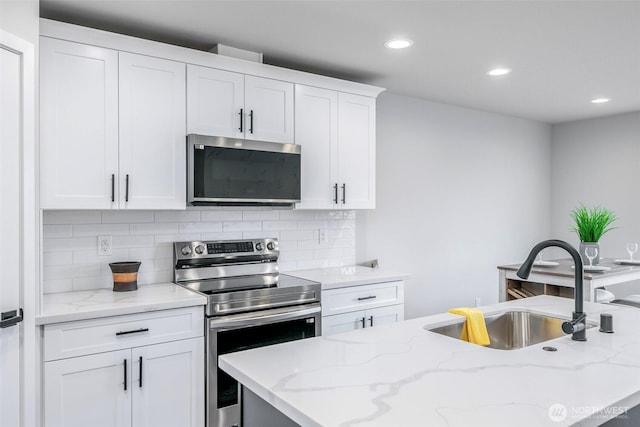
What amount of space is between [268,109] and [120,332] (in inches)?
64.2

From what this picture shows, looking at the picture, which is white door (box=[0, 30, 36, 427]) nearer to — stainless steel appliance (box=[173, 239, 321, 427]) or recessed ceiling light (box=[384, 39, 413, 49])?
stainless steel appliance (box=[173, 239, 321, 427])

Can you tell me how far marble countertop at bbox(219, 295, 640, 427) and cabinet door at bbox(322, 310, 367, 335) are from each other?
125 centimetres

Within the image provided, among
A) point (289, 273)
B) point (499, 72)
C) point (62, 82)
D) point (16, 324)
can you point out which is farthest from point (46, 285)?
point (499, 72)

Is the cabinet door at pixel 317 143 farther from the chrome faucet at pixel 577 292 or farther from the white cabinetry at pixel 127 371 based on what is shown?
the chrome faucet at pixel 577 292

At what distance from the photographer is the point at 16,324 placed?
200 centimetres

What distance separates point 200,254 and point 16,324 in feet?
3.97

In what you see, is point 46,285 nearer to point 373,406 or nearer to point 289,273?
point 289,273

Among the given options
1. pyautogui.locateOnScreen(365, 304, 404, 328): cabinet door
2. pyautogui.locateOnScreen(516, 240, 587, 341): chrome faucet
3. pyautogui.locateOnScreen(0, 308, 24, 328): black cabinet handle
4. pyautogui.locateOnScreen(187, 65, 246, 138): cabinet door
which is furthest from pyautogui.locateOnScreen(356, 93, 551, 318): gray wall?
pyautogui.locateOnScreen(0, 308, 24, 328): black cabinet handle

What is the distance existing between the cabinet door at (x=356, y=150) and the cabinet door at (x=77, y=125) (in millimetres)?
1583

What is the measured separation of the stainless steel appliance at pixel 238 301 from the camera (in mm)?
2576

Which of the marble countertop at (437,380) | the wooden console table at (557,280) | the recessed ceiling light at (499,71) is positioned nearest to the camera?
the marble countertop at (437,380)

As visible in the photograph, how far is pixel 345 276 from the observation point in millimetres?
3324

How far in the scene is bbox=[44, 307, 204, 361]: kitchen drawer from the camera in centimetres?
215

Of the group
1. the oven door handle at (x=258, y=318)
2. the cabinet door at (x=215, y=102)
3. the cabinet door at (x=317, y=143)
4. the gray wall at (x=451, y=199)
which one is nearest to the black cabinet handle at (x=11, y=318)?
the oven door handle at (x=258, y=318)
